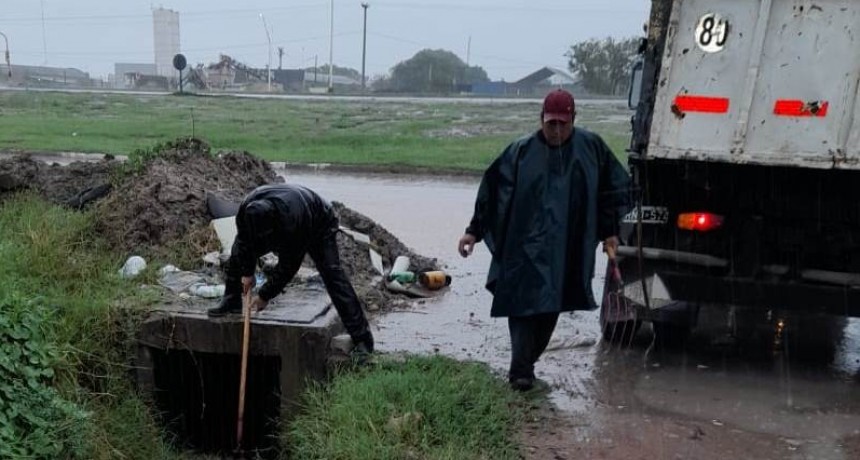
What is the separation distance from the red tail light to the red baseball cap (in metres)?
1.26

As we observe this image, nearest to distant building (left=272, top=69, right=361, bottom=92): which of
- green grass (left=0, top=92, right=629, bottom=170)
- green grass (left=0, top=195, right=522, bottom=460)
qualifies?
green grass (left=0, top=92, right=629, bottom=170)

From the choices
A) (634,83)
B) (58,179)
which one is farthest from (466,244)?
(58,179)

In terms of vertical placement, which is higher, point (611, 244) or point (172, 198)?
point (611, 244)

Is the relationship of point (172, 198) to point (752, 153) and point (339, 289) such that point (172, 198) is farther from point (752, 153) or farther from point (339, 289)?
Answer: point (752, 153)

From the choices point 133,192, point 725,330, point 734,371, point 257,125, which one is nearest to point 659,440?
point 734,371

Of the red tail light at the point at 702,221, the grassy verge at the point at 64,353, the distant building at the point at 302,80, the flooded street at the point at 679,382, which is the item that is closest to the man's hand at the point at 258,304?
the grassy verge at the point at 64,353

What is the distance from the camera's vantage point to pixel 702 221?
5.05 metres

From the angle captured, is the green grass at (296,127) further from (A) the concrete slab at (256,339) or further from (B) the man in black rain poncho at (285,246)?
(B) the man in black rain poncho at (285,246)

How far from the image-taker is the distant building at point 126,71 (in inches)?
2736

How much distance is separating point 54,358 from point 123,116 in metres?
25.5

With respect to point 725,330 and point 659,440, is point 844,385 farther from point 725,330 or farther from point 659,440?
point 659,440

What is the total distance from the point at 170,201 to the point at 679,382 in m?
4.59

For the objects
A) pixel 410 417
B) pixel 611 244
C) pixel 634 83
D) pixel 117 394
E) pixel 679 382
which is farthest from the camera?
pixel 634 83

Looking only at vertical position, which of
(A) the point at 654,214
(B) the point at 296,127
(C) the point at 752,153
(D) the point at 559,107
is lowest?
(B) the point at 296,127
